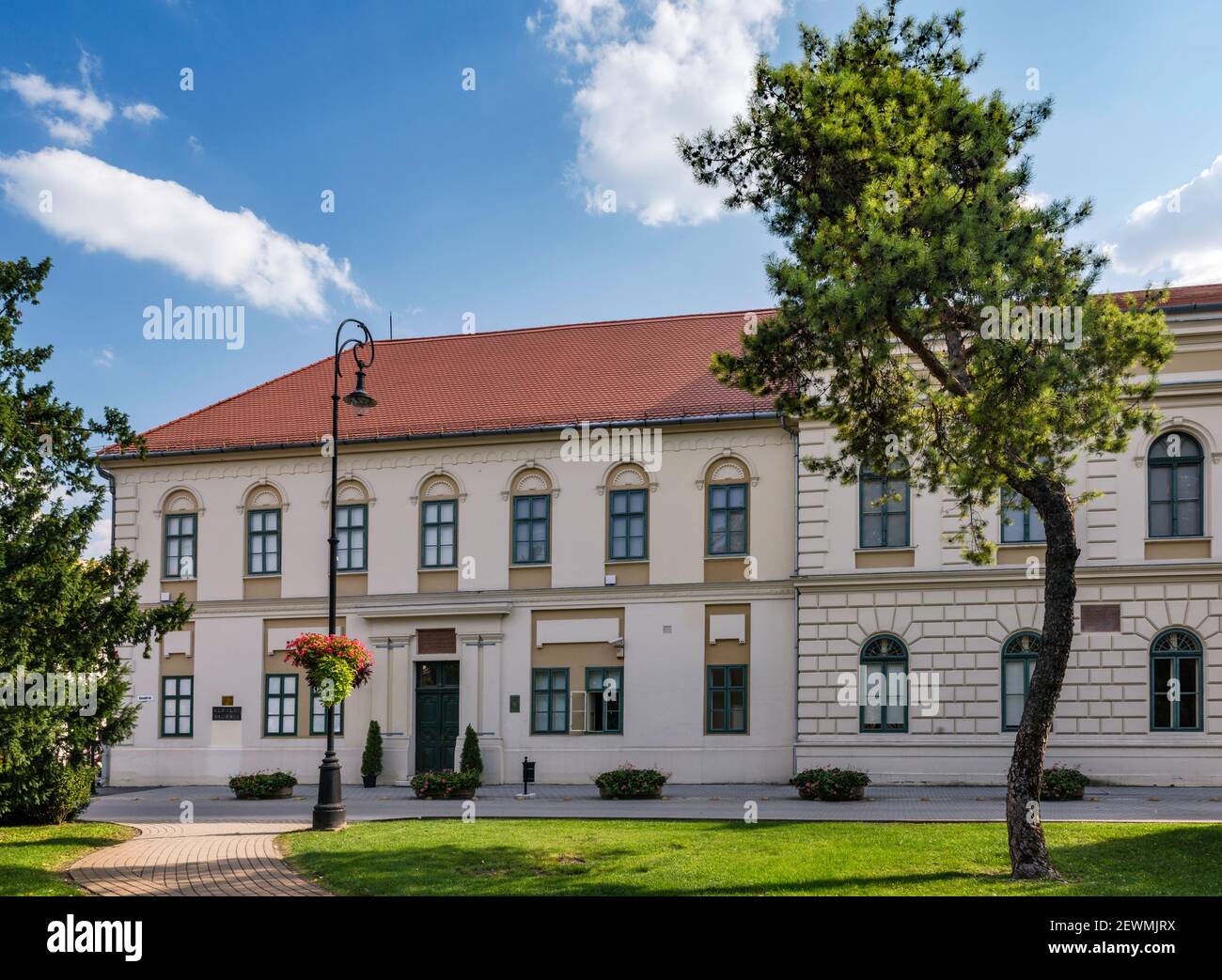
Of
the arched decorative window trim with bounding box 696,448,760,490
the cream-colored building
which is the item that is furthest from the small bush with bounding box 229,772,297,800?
the arched decorative window trim with bounding box 696,448,760,490

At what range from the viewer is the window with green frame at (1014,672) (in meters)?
26.4

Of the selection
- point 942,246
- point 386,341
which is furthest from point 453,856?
point 386,341

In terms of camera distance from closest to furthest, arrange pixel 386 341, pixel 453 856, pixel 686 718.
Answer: pixel 453 856 → pixel 686 718 → pixel 386 341

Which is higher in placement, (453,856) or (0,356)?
(0,356)

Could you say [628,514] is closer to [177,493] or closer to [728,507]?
[728,507]

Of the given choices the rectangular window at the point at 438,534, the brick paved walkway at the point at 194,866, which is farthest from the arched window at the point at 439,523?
the brick paved walkway at the point at 194,866

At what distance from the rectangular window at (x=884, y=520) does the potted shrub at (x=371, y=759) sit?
12912 mm

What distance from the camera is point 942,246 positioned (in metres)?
14.1

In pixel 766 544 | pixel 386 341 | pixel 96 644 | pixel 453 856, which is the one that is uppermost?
pixel 386 341

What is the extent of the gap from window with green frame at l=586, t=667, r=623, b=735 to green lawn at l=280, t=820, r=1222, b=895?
10.6 m

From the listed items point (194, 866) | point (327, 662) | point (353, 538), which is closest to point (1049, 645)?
point (194, 866)

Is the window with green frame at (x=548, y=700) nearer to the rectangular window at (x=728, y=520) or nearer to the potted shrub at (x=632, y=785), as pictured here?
the rectangular window at (x=728, y=520)
